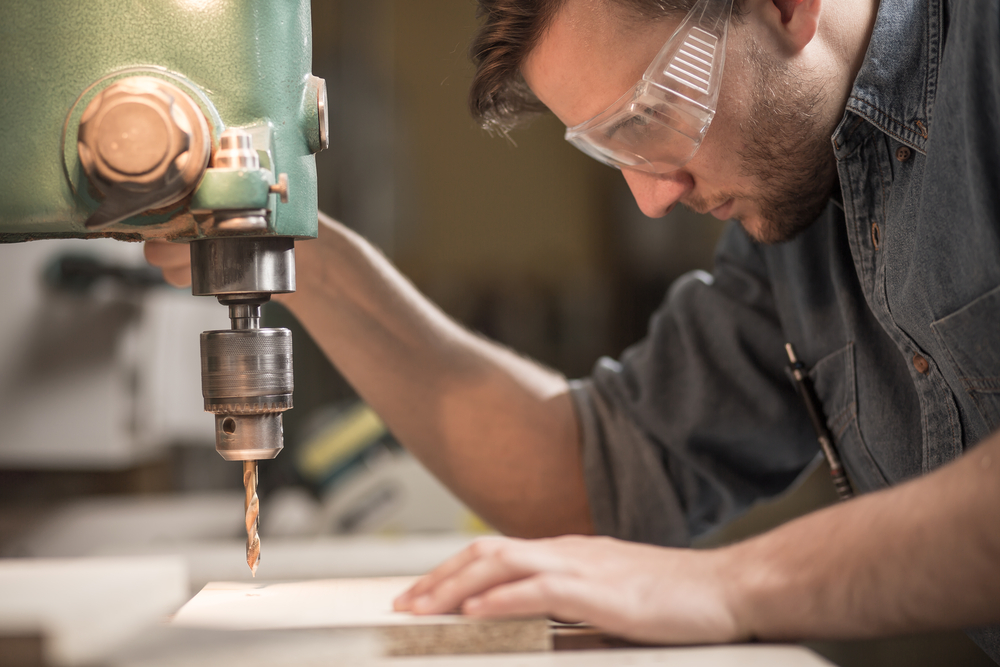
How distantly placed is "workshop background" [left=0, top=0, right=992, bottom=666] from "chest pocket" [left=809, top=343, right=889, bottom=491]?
0.24 meters

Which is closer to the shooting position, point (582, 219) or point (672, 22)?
point (672, 22)

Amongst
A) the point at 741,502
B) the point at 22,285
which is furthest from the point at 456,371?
the point at 22,285

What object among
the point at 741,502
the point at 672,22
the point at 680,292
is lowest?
the point at 741,502

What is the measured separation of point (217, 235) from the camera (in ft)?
→ 2.32

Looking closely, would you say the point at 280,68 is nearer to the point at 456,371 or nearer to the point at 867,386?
the point at 456,371

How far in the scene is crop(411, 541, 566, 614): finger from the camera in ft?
2.39

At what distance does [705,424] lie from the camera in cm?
123

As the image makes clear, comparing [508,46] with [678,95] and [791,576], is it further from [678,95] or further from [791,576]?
[791,576]

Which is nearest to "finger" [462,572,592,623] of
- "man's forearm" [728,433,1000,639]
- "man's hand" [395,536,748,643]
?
"man's hand" [395,536,748,643]

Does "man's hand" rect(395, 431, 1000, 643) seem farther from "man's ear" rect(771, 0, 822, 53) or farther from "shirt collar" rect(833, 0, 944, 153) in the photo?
"man's ear" rect(771, 0, 822, 53)

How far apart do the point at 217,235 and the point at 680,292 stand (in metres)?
0.84

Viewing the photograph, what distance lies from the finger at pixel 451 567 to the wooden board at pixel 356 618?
0.06ft

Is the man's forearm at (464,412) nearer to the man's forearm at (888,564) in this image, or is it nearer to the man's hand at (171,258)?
the man's hand at (171,258)

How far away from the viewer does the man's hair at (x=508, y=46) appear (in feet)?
3.08
